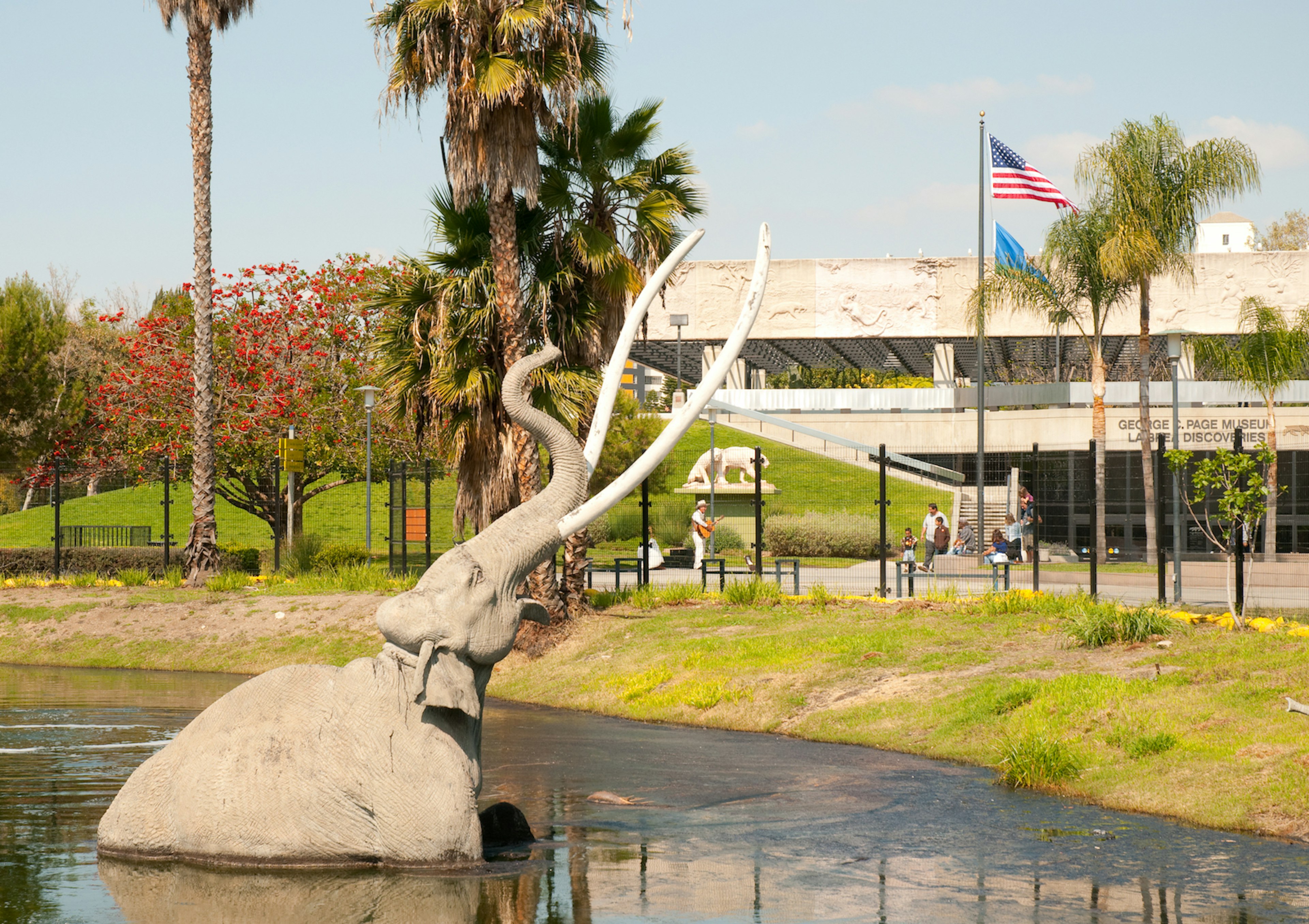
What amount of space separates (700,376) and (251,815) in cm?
6293

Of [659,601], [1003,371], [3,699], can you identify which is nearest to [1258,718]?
[659,601]

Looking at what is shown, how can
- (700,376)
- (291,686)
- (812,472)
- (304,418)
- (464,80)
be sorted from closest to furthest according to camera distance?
(291,686), (464,80), (304,418), (812,472), (700,376)

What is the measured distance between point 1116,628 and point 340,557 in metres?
15.0

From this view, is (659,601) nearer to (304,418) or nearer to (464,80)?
(464,80)

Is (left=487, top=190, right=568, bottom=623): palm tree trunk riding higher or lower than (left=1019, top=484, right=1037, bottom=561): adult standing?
higher

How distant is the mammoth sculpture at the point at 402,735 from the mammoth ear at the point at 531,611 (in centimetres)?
1

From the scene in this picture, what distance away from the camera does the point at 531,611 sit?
6.28 m

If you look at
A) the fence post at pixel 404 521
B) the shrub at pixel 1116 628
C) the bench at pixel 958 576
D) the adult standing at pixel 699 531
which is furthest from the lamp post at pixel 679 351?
the shrub at pixel 1116 628

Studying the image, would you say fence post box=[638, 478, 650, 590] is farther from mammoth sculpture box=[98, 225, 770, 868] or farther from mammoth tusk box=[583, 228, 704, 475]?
mammoth sculpture box=[98, 225, 770, 868]

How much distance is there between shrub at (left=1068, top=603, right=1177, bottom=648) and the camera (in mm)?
11859

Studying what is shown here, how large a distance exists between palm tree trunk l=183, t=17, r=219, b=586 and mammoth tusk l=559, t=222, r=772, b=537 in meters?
16.4

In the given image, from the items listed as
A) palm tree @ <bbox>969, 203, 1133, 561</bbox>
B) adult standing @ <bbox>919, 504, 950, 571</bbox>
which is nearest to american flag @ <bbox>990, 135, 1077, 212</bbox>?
palm tree @ <bbox>969, 203, 1133, 561</bbox>

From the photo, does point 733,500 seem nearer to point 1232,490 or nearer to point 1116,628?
point 1232,490

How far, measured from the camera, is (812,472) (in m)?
40.2
